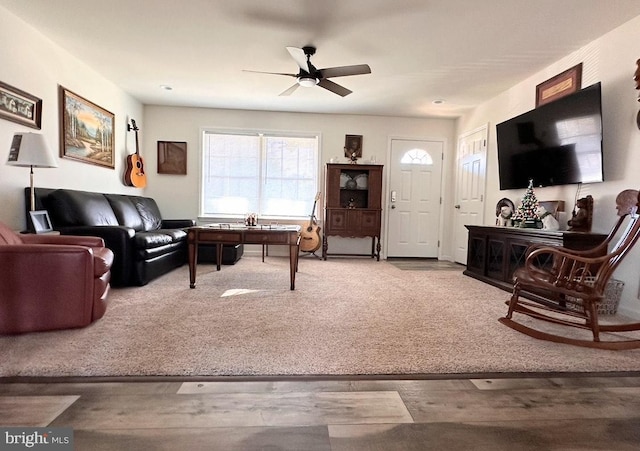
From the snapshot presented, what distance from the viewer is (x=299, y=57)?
286 cm

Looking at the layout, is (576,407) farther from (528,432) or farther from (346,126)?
(346,126)

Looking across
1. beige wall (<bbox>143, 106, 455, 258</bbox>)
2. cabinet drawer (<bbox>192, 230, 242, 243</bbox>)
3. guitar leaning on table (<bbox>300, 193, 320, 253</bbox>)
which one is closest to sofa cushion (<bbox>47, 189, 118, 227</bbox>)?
cabinet drawer (<bbox>192, 230, 242, 243</bbox>)

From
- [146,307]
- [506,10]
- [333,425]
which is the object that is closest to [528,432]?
[333,425]

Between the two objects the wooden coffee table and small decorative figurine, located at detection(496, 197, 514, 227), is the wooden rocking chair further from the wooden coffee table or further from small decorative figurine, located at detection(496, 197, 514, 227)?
the wooden coffee table

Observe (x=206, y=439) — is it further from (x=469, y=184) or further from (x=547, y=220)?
(x=469, y=184)

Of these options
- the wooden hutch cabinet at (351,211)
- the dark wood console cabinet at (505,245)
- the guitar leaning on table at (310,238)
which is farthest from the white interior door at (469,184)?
the guitar leaning on table at (310,238)

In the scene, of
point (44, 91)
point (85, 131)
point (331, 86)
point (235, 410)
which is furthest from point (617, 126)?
point (85, 131)

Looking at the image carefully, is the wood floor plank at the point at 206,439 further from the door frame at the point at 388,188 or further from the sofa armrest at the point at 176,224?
the door frame at the point at 388,188

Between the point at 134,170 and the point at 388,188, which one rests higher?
the point at 134,170

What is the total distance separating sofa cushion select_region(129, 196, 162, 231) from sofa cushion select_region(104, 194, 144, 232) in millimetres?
80

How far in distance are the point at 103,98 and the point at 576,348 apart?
5452 mm

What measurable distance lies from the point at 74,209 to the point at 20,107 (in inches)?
38.3

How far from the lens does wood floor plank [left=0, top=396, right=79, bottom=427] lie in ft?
3.82

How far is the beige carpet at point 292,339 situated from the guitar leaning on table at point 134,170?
2398mm
